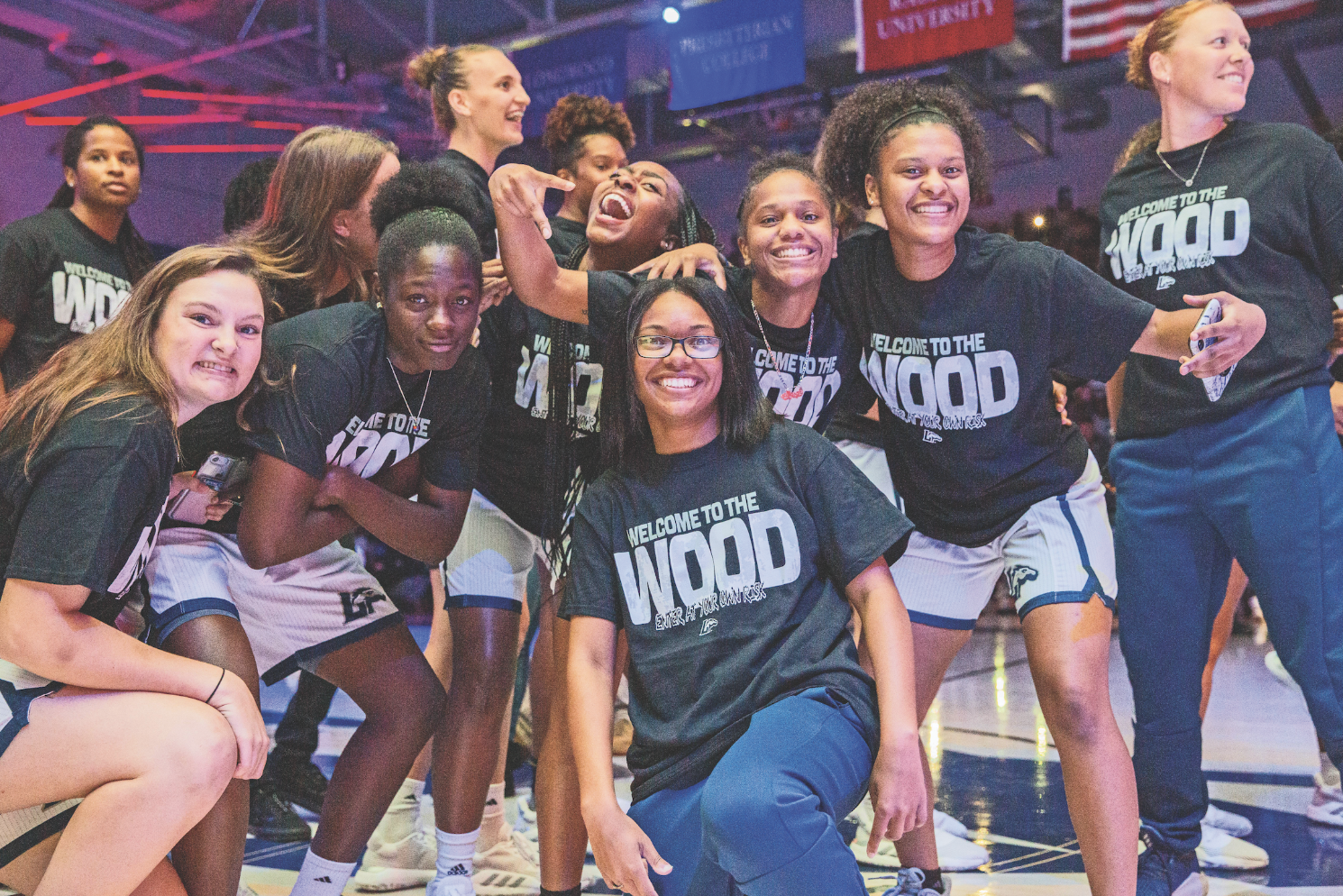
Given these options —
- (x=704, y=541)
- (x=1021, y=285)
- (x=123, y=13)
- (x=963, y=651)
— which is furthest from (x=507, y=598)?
(x=123, y=13)

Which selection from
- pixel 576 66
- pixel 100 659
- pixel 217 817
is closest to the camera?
pixel 100 659

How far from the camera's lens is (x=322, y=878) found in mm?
2426

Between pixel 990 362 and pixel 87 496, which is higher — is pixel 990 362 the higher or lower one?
the higher one

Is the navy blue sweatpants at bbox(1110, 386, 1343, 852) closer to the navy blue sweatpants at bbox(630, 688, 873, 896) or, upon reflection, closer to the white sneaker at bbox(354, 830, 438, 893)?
the navy blue sweatpants at bbox(630, 688, 873, 896)

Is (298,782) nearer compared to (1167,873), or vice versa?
(1167,873)

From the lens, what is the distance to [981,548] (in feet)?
8.63

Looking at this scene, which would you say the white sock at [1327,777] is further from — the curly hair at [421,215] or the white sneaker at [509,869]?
the curly hair at [421,215]

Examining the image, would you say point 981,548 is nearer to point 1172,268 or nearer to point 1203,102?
point 1172,268

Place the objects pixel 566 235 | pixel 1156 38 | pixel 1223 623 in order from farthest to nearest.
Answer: pixel 1223 623
pixel 566 235
pixel 1156 38

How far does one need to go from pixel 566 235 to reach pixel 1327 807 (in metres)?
2.67

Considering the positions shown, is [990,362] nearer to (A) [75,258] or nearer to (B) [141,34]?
(A) [75,258]

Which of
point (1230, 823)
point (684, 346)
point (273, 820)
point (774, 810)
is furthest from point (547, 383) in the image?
point (1230, 823)

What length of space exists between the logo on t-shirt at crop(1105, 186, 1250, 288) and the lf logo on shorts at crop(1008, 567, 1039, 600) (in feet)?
2.91

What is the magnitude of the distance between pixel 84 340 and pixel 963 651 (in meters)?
6.10
